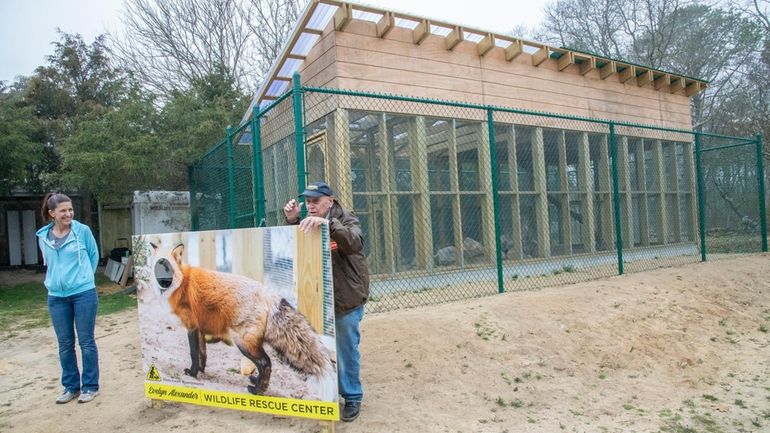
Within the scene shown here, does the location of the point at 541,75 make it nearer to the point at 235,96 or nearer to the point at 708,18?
the point at 235,96

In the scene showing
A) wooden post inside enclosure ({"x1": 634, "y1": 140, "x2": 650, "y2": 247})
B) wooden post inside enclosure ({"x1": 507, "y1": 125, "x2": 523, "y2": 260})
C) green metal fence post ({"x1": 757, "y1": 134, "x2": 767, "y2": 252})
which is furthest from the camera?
wooden post inside enclosure ({"x1": 634, "y1": 140, "x2": 650, "y2": 247})

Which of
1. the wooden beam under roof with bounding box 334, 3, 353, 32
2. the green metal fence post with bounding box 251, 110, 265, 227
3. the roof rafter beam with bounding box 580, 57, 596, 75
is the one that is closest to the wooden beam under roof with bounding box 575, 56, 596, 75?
the roof rafter beam with bounding box 580, 57, 596, 75

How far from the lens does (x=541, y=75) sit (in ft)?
27.3

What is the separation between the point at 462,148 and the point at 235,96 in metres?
8.15

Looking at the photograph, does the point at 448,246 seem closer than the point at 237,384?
No

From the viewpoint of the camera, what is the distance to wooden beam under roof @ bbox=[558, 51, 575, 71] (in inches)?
329

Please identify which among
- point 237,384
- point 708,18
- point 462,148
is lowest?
point 237,384

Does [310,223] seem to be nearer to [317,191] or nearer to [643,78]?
[317,191]

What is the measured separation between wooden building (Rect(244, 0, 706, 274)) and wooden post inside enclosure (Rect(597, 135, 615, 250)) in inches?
1.0

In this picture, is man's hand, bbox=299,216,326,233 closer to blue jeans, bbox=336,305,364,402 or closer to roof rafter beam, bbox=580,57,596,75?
blue jeans, bbox=336,305,364,402

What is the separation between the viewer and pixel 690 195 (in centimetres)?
1041

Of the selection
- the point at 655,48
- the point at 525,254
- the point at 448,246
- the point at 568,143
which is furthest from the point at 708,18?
the point at 448,246

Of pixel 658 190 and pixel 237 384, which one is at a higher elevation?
pixel 658 190

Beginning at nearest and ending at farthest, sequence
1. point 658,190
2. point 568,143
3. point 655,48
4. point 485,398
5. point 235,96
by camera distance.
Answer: point 485,398 → point 568,143 → point 658,190 → point 235,96 → point 655,48
